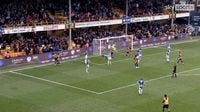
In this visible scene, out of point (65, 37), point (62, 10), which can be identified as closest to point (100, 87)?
point (65, 37)

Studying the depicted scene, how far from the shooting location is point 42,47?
49.8 m

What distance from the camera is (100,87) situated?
3597 centimetres

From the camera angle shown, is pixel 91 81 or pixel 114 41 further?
pixel 114 41

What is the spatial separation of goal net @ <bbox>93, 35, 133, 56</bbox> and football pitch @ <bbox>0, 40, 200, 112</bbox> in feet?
11.8

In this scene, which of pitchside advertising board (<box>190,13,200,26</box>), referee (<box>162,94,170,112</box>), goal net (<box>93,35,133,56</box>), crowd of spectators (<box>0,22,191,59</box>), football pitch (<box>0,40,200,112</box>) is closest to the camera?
referee (<box>162,94,170,112</box>)

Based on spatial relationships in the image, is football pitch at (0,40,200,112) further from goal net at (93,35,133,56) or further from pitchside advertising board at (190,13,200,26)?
pitchside advertising board at (190,13,200,26)

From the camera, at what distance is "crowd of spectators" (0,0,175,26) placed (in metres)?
52.0

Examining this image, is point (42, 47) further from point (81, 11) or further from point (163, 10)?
point (163, 10)

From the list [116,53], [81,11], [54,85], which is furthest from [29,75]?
[81,11]

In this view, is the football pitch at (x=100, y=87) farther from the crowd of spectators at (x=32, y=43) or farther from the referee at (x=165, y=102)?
the crowd of spectators at (x=32, y=43)

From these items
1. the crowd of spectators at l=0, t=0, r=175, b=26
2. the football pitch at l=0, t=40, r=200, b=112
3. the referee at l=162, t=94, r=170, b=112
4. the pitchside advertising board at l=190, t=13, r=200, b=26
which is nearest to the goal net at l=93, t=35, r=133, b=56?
the football pitch at l=0, t=40, r=200, b=112

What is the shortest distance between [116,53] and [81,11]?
10.2 metres

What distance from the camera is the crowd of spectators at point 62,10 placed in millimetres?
51975

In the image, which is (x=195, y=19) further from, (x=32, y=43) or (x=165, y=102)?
(x=165, y=102)
